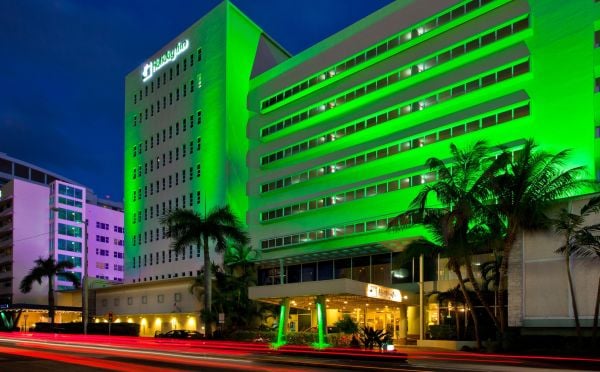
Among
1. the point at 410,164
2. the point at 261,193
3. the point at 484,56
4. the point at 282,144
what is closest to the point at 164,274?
the point at 261,193

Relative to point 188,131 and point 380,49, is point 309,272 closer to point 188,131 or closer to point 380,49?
point 380,49

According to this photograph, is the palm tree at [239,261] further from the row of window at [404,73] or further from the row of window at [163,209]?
the row of window at [404,73]

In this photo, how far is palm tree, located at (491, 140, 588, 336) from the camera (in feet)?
105

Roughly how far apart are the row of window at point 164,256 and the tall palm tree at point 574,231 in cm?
4203

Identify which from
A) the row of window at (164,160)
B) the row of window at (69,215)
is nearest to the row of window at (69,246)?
the row of window at (69,215)

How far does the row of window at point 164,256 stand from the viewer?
67500mm

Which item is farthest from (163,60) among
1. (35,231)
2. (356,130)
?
(35,231)

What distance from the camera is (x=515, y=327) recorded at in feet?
111

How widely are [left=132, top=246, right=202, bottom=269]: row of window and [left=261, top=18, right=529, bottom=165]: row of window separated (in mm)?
13628

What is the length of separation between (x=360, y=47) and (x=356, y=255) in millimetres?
18770

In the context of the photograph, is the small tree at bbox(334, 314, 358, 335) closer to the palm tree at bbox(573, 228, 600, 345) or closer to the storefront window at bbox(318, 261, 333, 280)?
the palm tree at bbox(573, 228, 600, 345)

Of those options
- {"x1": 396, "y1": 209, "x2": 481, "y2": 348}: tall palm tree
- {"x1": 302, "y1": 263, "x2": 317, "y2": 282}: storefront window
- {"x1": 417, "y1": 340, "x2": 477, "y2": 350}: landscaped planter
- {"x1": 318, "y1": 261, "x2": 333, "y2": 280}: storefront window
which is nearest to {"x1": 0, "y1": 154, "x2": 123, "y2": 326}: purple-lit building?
{"x1": 302, "y1": 263, "x2": 317, "y2": 282}: storefront window

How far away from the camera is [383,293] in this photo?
38438 mm

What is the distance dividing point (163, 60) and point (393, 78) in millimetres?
36265
